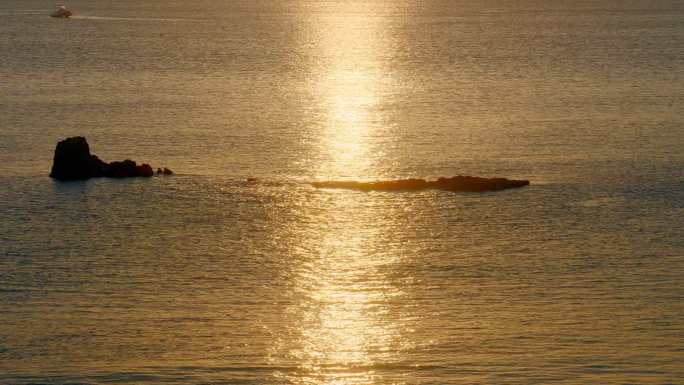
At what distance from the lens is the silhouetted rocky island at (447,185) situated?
6128 cm

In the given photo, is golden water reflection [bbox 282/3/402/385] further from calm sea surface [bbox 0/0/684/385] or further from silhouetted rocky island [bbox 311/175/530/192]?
silhouetted rocky island [bbox 311/175/530/192]

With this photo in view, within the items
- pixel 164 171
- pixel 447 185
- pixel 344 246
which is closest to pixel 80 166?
pixel 164 171

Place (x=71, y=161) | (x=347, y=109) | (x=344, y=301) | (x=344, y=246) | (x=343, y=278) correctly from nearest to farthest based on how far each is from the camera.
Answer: (x=344, y=301) → (x=343, y=278) → (x=344, y=246) → (x=71, y=161) → (x=347, y=109)

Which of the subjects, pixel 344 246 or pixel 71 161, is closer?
pixel 344 246

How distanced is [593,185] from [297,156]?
17.9 metres

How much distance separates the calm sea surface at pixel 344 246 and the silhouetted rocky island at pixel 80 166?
100 cm

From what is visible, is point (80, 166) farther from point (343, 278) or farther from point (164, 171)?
point (343, 278)

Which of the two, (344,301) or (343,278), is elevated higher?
(343,278)

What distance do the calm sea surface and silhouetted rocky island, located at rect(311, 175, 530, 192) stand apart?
38.7 inches

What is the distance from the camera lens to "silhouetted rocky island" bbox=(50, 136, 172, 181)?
63594mm

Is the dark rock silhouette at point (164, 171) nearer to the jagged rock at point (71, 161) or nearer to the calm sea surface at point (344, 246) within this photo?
the calm sea surface at point (344, 246)

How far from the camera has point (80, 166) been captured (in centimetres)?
6372

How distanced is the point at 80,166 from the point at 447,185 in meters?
18.4

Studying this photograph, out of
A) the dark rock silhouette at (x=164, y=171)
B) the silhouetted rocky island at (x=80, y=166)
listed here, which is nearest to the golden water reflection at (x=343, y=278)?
the dark rock silhouette at (x=164, y=171)
